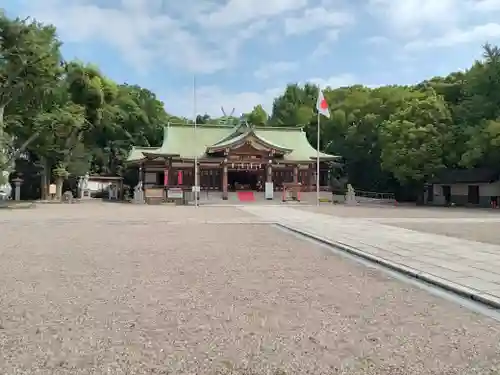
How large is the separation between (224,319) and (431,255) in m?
5.84

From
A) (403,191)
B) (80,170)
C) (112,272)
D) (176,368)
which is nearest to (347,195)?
(403,191)

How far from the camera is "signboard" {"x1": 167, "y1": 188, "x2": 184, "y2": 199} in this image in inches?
1415

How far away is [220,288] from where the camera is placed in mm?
6332

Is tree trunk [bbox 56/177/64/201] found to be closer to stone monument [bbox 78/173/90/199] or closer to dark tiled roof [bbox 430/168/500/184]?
stone monument [bbox 78/173/90/199]

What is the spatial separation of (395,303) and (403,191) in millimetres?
37391

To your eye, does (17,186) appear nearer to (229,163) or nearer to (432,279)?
(229,163)

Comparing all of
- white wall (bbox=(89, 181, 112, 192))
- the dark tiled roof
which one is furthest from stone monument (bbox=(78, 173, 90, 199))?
the dark tiled roof

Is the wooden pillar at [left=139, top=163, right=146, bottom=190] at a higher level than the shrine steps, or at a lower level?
higher

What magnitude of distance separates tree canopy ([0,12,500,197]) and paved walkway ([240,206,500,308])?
1913cm

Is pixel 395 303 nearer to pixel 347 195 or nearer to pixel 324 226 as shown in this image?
pixel 324 226

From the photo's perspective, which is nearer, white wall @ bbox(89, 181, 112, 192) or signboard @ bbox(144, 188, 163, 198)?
signboard @ bbox(144, 188, 163, 198)

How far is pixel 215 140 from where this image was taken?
43.3m

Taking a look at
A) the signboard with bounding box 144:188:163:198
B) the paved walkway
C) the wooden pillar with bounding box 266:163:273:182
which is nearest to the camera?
the paved walkway

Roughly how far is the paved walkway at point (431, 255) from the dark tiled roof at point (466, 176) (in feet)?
75.9
